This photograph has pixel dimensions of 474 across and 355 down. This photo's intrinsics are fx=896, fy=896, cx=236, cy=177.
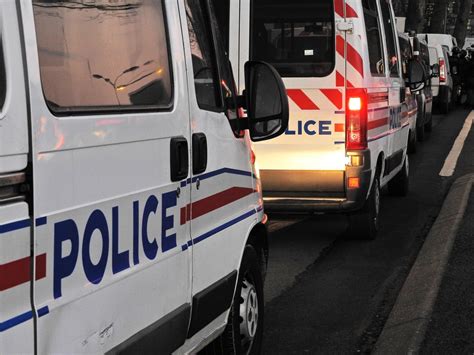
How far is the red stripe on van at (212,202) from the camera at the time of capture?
3555mm

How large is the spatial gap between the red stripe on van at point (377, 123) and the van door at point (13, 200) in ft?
16.7

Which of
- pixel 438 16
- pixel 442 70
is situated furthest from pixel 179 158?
pixel 438 16

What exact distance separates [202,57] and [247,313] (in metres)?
1.31

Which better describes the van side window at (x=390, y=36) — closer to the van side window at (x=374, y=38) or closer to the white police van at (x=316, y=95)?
the van side window at (x=374, y=38)

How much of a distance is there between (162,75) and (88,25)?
0.53 metres

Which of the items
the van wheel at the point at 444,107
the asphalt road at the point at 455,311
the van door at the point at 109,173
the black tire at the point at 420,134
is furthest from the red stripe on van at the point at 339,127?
the van wheel at the point at 444,107

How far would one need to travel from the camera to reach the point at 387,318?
555 centimetres

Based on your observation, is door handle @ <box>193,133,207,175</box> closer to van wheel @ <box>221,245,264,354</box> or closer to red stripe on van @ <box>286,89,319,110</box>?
van wheel @ <box>221,245,264,354</box>

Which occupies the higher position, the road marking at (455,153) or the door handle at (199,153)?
the door handle at (199,153)

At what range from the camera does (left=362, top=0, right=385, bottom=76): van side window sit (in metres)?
7.62

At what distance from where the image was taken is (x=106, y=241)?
2.87 metres

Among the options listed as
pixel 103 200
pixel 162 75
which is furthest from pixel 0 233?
pixel 162 75

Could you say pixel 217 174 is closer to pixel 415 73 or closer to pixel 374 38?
pixel 374 38

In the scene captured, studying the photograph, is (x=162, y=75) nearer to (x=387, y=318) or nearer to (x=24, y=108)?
(x=24, y=108)
